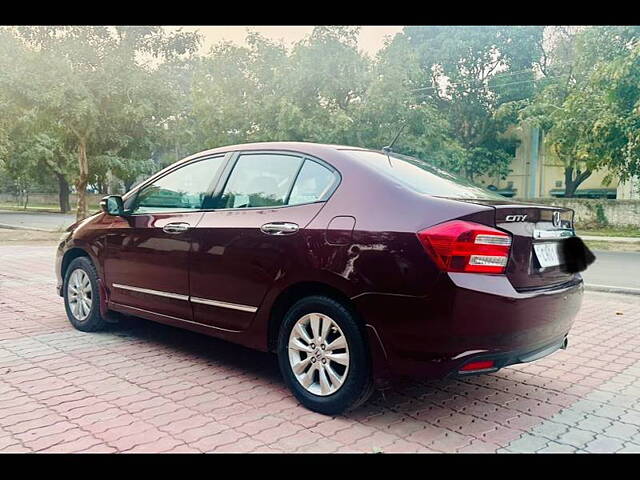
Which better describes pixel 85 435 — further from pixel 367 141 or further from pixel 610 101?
pixel 367 141

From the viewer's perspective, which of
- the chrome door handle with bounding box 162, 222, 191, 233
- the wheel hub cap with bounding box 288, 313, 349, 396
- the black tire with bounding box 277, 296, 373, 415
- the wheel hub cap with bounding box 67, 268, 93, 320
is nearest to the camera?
the black tire with bounding box 277, 296, 373, 415

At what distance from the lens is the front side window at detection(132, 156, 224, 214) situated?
433cm

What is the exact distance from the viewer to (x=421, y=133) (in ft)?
70.0

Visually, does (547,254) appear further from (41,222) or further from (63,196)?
(63,196)

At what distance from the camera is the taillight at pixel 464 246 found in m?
2.99

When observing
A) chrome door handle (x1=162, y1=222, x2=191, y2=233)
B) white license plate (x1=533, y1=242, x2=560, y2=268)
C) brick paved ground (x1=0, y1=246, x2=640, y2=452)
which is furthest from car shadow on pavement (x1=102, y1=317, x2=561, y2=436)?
chrome door handle (x1=162, y1=222, x2=191, y2=233)

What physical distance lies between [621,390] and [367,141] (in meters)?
17.2

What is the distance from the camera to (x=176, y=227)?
169 inches

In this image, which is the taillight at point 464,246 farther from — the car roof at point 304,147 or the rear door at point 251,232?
the car roof at point 304,147

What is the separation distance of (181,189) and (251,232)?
1.08m

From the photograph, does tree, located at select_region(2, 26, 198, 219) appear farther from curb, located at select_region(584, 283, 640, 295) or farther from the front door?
curb, located at select_region(584, 283, 640, 295)

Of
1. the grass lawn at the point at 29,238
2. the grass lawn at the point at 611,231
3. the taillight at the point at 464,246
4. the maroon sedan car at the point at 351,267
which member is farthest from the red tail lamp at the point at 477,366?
the grass lawn at the point at 611,231

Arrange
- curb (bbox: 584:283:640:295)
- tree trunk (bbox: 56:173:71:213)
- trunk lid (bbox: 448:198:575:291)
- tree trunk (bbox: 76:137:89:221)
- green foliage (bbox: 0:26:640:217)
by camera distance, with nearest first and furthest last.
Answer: trunk lid (bbox: 448:198:575:291), curb (bbox: 584:283:640:295), green foliage (bbox: 0:26:640:217), tree trunk (bbox: 76:137:89:221), tree trunk (bbox: 56:173:71:213)

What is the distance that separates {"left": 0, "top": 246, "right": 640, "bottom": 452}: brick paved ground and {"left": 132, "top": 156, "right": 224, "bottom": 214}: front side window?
49.5 inches
